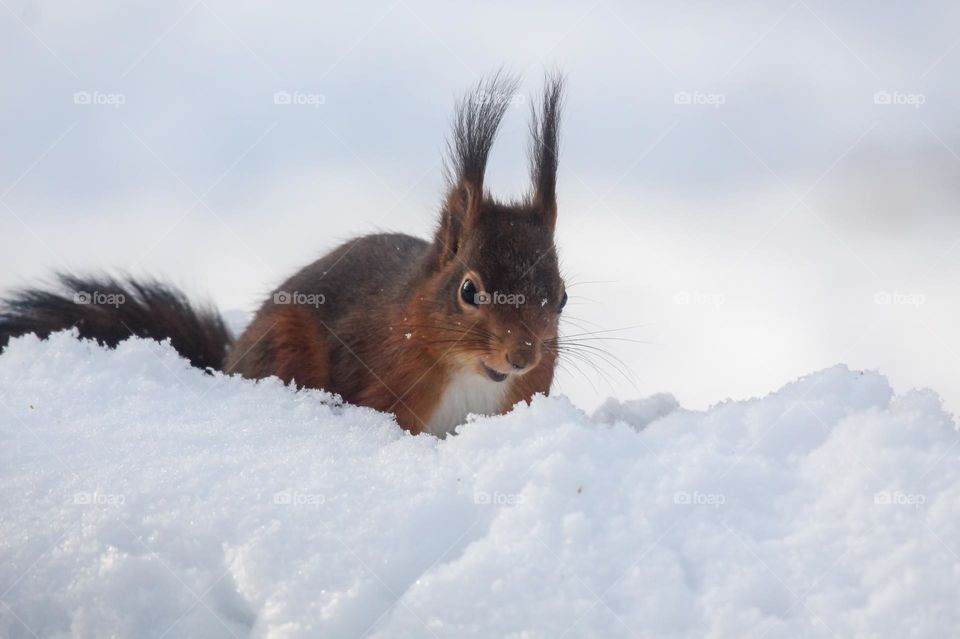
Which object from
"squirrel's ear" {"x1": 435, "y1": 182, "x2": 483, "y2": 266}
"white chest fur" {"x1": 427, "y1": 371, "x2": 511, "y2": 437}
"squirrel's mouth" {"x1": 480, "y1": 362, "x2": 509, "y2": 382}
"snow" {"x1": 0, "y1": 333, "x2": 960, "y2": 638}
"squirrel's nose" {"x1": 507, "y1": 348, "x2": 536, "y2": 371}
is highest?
"squirrel's ear" {"x1": 435, "y1": 182, "x2": 483, "y2": 266}

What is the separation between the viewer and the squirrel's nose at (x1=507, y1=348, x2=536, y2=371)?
5.15ft

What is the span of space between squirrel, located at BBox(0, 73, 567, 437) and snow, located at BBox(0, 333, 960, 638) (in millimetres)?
396

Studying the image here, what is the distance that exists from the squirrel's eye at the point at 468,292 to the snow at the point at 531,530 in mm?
429

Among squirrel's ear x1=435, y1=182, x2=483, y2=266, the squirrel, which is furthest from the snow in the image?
squirrel's ear x1=435, y1=182, x2=483, y2=266

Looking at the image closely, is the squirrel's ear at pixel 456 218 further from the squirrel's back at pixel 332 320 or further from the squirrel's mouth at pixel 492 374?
the squirrel's mouth at pixel 492 374

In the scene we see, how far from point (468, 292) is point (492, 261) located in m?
0.07

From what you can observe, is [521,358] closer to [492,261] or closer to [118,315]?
[492,261]

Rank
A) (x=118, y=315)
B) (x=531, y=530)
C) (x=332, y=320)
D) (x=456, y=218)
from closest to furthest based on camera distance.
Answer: (x=531, y=530) < (x=456, y=218) < (x=332, y=320) < (x=118, y=315)

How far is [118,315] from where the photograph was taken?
89.0 inches

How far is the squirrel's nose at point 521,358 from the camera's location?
157 cm

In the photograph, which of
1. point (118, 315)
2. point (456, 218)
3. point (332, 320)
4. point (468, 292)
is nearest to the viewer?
point (468, 292)

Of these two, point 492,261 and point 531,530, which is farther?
point 492,261

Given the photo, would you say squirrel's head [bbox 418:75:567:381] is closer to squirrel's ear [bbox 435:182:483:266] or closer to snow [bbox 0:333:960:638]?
squirrel's ear [bbox 435:182:483:266]

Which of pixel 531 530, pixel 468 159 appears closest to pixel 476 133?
pixel 468 159
